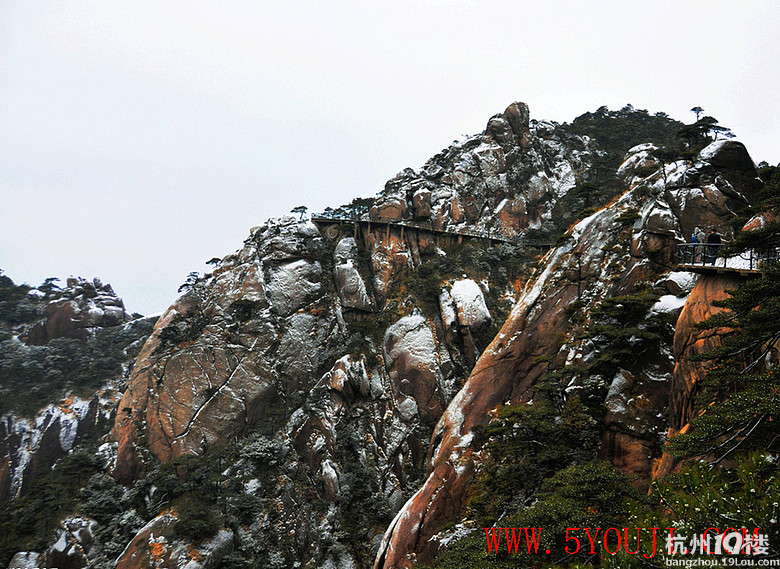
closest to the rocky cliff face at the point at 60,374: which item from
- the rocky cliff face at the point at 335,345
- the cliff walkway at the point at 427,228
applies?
the rocky cliff face at the point at 335,345

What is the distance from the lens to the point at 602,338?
1463 centimetres

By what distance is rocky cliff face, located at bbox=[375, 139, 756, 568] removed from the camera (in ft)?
40.7

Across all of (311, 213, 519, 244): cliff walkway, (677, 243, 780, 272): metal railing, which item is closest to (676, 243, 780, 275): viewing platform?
(677, 243, 780, 272): metal railing

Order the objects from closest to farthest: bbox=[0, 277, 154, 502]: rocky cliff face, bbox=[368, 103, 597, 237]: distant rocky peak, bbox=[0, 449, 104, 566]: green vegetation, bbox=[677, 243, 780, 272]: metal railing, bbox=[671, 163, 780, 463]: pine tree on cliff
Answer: bbox=[671, 163, 780, 463]: pine tree on cliff, bbox=[677, 243, 780, 272]: metal railing, bbox=[0, 449, 104, 566]: green vegetation, bbox=[0, 277, 154, 502]: rocky cliff face, bbox=[368, 103, 597, 237]: distant rocky peak

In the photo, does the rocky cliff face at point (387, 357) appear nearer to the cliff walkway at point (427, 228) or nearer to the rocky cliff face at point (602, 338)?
the rocky cliff face at point (602, 338)

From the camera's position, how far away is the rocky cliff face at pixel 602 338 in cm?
1241

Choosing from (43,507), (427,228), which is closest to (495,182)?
(427,228)

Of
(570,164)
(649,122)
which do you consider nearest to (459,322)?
(570,164)

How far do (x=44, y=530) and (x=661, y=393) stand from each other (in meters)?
38.0

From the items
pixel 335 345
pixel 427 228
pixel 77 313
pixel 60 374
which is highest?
pixel 427 228

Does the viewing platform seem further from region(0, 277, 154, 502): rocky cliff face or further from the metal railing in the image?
region(0, 277, 154, 502): rocky cliff face

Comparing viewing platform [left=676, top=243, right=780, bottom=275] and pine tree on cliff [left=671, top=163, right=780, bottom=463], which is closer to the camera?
pine tree on cliff [left=671, top=163, right=780, bottom=463]

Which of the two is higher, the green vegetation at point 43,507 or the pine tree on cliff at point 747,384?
the pine tree on cliff at point 747,384

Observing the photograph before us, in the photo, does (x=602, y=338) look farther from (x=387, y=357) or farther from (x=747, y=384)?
(x=387, y=357)
